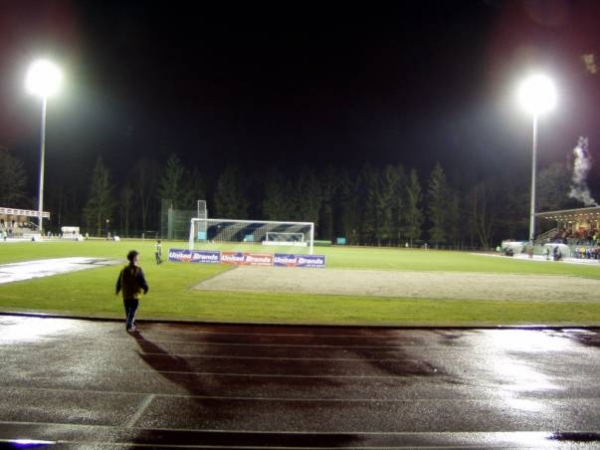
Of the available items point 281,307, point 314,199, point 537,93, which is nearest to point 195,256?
point 281,307

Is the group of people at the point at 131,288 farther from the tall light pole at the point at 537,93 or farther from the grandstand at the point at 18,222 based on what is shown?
the grandstand at the point at 18,222

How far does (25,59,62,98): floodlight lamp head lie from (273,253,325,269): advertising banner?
29.7 m

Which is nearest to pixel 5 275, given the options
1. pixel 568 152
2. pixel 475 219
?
pixel 568 152

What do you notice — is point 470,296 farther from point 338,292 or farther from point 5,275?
point 5,275

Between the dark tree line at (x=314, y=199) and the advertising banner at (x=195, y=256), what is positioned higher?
the dark tree line at (x=314, y=199)

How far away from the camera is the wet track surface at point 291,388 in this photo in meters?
5.84

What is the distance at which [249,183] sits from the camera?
100 metres

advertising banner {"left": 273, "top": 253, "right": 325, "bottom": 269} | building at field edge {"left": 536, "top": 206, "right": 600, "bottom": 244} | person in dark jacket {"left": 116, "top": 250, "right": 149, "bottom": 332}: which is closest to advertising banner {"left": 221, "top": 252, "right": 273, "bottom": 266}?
advertising banner {"left": 273, "top": 253, "right": 325, "bottom": 269}

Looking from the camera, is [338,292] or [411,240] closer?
[338,292]

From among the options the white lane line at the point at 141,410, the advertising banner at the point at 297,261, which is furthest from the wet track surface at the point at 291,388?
the advertising banner at the point at 297,261

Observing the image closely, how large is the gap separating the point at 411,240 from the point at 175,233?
4409cm

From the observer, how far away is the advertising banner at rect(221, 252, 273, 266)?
3139 cm

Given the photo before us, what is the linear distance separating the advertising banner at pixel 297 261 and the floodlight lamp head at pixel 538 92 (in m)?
23.0

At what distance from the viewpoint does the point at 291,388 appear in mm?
7590
